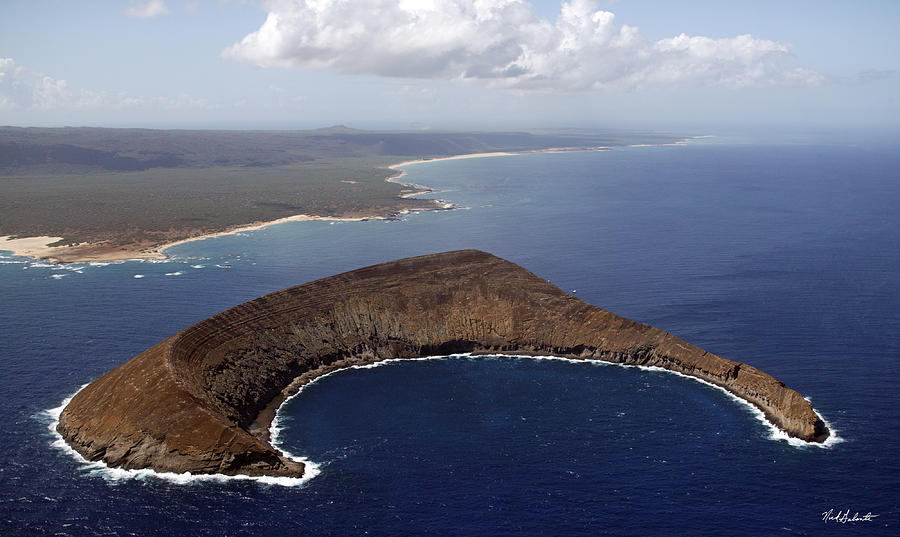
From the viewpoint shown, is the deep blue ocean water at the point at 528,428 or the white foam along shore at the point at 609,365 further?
the white foam along shore at the point at 609,365

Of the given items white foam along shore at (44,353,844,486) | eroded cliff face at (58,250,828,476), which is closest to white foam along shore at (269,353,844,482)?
white foam along shore at (44,353,844,486)

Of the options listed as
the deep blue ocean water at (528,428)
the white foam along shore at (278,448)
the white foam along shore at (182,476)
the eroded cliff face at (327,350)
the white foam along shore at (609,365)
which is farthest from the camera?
the white foam along shore at (609,365)

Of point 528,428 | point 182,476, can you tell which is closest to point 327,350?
point 528,428

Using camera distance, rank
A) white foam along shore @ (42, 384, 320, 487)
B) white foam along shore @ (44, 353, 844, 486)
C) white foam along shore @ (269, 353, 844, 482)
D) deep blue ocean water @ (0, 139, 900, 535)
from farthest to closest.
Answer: white foam along shore @ (269, 353, 844, 482), white foam along shore @ (44, 353, 844, 486), white foam along shore @ (42, 384, 320, 487), deep blue ocean water @ (0, 139, 900, 535)

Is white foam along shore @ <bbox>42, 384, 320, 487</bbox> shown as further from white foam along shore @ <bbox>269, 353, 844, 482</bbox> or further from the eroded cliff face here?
white foam along shore @ <bbox>269, 353, 844, 482</bbox>

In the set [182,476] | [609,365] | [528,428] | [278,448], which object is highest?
[609,365]

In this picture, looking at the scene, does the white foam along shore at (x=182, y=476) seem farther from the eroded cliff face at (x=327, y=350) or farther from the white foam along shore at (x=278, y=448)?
the eroded cliff face at (x=327, y=350)

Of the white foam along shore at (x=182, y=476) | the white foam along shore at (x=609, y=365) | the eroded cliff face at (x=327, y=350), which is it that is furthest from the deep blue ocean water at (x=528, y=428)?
the eroded cliff face at (x=327, y=350)

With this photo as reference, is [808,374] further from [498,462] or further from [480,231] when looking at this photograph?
[480,231]

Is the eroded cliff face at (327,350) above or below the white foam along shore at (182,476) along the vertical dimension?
above

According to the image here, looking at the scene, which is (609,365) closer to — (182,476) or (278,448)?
(278,448)
